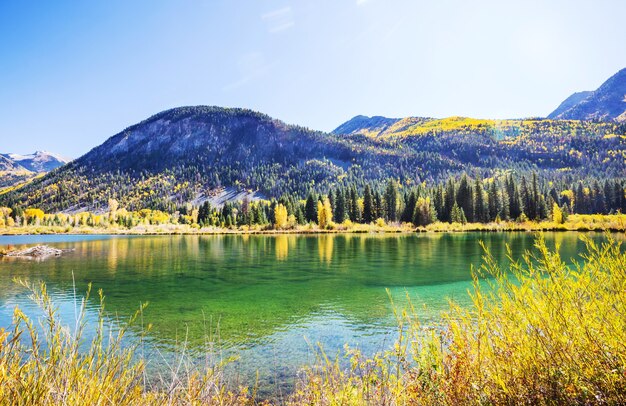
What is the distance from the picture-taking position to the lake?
38.3ft

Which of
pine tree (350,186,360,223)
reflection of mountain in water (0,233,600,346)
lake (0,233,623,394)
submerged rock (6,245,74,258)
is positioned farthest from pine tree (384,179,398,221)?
submerged rock (6,245,74,258)

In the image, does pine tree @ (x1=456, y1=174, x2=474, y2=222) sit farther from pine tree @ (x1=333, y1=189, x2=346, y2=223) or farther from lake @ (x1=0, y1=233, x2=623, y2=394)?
lake @ (x1=0, y1=233, x2=623, y2=394)

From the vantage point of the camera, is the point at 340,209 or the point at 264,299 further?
the point at 340,209

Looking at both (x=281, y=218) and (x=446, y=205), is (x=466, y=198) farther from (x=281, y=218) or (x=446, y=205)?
(x=281, y=218)

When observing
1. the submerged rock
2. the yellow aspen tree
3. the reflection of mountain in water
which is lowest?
the reflection of mountain in water

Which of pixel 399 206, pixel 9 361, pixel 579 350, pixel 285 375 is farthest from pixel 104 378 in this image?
pixel 399 206

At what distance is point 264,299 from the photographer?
62.9ft

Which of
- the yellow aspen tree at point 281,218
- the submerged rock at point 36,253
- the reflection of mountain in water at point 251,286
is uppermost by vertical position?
the yellow aspen tree at point 281,218

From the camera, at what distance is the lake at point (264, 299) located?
1169 cm

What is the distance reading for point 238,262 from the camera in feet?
118

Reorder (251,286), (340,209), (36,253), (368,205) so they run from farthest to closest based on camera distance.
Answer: (340,209)
(368,205)
(36,253)
(251,286)

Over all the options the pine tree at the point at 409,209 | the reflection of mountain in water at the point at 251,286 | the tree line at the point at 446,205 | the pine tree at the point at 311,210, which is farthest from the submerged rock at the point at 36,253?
the pine tree at the point at 409,209

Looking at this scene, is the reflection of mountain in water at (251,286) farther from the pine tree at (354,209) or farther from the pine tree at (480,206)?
the pine tree at (354,209)

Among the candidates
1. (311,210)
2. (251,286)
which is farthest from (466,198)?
(251,286)
